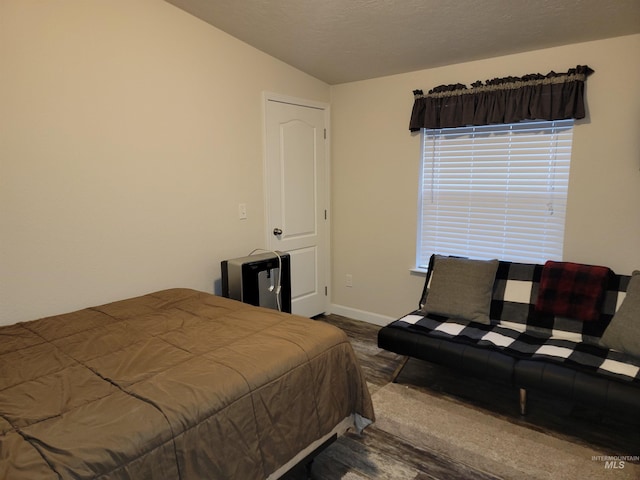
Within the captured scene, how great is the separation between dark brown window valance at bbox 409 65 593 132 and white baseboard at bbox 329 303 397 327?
1794 mm

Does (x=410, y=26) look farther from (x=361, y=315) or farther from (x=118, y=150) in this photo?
(x=361, y=315)

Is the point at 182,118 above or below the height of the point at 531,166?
above

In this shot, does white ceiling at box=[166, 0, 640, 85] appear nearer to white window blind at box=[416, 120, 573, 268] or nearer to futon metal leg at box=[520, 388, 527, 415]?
white window blind at box=[416, 120, 573, 268]

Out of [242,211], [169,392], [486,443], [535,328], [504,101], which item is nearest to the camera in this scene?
[169,392]

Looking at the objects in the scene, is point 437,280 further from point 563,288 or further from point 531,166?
point 531,166

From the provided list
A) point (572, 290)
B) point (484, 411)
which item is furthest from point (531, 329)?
point (484, 411)

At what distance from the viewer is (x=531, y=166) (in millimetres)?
2936

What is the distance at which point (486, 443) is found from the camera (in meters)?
2.11

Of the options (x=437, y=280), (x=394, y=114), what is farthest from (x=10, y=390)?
(x=394, y=114)

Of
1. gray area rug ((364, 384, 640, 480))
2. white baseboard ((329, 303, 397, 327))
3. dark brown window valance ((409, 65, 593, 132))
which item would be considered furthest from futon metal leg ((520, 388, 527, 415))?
dark brown window valance ((409, 65, 593, 132))

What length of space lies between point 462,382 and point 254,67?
2.89 metres

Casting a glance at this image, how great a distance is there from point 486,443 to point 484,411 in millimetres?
319

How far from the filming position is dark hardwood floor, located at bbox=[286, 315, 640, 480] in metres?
1.97

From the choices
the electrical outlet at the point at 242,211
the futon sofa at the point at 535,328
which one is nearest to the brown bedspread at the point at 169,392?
the futon sofa at the point at 535,328
